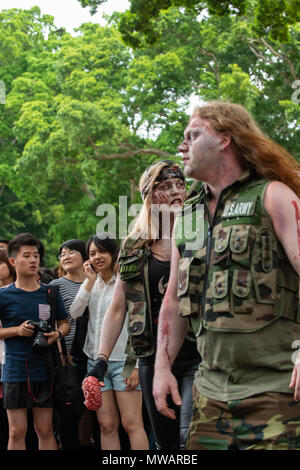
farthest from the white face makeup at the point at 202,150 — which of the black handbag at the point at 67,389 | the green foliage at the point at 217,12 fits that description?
the green foliage at the point at 217,12

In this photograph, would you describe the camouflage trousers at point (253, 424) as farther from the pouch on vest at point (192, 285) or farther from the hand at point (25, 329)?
the hand at point (25, 329)

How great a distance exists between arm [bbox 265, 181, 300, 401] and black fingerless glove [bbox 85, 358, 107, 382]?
1571mm

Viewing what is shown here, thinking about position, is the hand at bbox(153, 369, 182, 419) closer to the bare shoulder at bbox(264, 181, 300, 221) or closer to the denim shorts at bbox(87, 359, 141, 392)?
the bare shoulder at bbox(264, 181, 300, 221)

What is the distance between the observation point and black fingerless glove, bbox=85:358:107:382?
3.98m

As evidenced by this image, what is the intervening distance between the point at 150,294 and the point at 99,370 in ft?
1.85

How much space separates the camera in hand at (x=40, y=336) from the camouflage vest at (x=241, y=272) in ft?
9.50

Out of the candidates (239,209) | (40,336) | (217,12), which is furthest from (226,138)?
(217,12)

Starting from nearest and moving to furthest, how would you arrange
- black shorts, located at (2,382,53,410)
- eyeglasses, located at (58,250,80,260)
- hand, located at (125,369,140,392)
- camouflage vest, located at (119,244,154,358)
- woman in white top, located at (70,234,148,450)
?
1. camouflage vest, located at (119,244,154,358)
2. hand, located at (125,369,140,392)
3. woman in white top, located at (70,234,148,450)
4. black shorts, located at (2,382,53,410)
5. eyeglasses, located at (58,250,80,260)

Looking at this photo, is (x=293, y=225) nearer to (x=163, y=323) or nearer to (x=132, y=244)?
(x=163, y=323)

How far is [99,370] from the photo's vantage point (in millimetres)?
4020

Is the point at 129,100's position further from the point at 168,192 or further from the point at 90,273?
the point at 168,192

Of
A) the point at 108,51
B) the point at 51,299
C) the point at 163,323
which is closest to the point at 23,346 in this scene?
the point at 51,299

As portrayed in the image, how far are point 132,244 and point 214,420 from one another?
5.90 feet

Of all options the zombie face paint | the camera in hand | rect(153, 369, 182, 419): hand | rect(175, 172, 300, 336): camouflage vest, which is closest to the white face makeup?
rect(175, 172, 300, 336): camouflage vest
